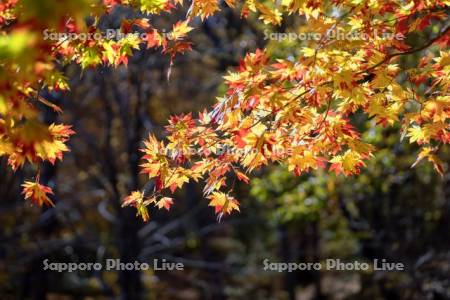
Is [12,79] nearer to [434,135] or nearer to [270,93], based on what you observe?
[270,93]

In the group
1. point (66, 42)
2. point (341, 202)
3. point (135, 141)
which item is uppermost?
point (135, 141)

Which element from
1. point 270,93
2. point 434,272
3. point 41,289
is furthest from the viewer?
point 41,289

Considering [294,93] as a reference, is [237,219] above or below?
above

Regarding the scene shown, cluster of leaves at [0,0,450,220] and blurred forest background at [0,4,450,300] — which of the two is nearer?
cluster of leaves at [0,0,450,220]

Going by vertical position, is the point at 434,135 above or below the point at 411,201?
below

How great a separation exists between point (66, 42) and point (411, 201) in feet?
22.5

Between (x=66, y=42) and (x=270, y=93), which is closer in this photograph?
(x=270, y=93)

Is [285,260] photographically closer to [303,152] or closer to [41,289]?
[41,289]

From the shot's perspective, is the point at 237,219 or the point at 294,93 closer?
the point at 294,93

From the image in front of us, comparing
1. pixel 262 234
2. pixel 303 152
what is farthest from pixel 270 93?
pixel 262 234

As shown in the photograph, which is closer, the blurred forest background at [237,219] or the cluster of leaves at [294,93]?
the cluster of leaves at [294,93]

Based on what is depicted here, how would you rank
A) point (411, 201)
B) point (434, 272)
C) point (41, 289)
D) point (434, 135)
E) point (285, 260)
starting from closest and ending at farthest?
point (434, 135) < point (434, 272) < point (411, 201) < point (41, 289) < point (285, 260)

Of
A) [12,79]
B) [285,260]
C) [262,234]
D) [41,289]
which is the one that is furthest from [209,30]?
[12,79]

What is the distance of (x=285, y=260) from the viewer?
1011 centimetres
